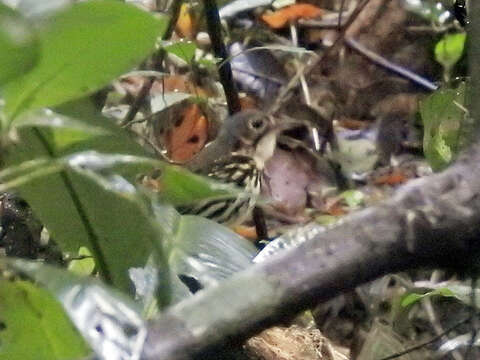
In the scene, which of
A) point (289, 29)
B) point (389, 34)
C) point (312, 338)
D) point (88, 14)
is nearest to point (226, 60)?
point (312, 338)

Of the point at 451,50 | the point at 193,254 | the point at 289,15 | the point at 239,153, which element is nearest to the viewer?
the point at 193,254

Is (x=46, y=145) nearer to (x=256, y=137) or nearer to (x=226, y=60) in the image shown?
(x=226, y=60)

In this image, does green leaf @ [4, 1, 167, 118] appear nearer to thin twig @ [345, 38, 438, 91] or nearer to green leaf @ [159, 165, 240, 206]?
green leaf @ [159, 165, 240, 206]

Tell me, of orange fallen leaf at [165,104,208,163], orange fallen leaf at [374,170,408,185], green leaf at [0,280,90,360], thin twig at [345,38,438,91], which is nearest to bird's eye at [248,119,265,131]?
orange fallen leaf at [165,104,208,163]

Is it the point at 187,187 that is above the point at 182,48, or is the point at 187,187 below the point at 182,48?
above

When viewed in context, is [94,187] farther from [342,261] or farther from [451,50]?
[451,50]

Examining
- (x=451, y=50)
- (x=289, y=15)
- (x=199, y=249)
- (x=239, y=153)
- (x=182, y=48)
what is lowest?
(x=289, y=15)

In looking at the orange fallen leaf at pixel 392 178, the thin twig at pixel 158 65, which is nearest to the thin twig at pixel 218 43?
the thin twig at pixel 158 65

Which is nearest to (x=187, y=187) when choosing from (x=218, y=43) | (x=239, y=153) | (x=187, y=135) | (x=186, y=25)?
(x=218, y=43)
